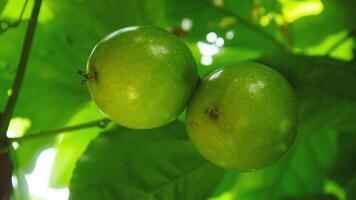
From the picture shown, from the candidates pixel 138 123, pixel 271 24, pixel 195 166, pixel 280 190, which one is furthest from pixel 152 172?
pixel 271 24

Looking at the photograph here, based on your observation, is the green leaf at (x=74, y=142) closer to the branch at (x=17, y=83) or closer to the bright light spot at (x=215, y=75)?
the branch at (x=17, y=83)

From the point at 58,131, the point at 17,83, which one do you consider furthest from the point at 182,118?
the point at 17,83

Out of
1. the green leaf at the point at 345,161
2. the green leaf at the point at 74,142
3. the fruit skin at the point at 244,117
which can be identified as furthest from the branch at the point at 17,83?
the green leaf at the point at 345,161

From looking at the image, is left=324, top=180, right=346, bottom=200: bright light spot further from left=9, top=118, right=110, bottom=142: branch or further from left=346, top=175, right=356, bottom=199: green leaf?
left=9, top=118, right=110, bottom=142: branch

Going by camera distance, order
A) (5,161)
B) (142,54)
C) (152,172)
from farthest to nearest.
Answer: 1. (152,172)
2. (5,161)
3. (142,54)

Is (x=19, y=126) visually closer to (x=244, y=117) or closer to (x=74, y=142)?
(x=74, y=142)

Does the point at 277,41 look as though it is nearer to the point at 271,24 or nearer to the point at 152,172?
the point at 271,24
